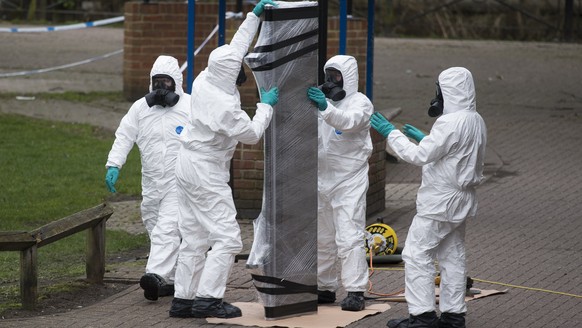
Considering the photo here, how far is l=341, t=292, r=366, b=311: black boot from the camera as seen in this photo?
27.3 feet

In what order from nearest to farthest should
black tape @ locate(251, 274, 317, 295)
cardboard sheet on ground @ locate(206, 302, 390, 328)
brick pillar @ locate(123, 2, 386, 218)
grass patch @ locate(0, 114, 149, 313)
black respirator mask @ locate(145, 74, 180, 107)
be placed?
cardboard sheet on ground @ locate(206, 302, 390, 328) < black tape @ locate(251, 274, 317, 295) < black respirator mask @ locate(145, 74, 180, 107) < grass patch @ locate(0, 114, 149, 313) < brick pillar @ locate(123, 2, 386, 218)

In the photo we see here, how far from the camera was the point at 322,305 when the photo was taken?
8.62 meters

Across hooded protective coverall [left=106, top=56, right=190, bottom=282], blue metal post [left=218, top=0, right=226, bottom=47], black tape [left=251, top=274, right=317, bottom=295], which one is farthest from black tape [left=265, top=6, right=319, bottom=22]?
blue metal post [left=218, top=0, right=226, bottom=47]

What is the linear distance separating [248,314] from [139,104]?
1931 mm

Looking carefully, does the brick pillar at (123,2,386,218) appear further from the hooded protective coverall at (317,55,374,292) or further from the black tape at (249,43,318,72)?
the black tape at (249,43,318,72)

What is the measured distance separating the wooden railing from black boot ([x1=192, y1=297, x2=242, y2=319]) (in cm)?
126

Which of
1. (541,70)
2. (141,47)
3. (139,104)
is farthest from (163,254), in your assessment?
(541,70)

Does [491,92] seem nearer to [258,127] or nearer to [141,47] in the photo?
[141,47]

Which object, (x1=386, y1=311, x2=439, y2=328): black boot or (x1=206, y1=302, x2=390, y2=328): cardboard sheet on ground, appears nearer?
(x1=386, y1=311, x2=439, y2=328): black boot

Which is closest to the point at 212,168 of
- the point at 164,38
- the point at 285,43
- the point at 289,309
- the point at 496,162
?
the point at 285,43

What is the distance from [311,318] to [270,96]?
158cm

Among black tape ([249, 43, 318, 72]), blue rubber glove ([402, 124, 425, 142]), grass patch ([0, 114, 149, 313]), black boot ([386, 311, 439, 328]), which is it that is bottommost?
grass patch ([0, 114, 149, 313])

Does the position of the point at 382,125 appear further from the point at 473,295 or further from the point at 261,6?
the point at 473,295

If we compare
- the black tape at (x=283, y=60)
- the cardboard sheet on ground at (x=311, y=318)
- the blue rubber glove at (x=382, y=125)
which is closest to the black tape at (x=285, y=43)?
the black tape at (x=283, y=60)
